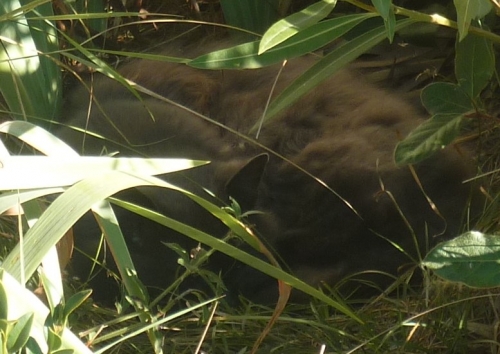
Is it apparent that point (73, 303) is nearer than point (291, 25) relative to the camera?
Yes

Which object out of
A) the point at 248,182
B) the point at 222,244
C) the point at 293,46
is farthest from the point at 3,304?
the point at 248,182

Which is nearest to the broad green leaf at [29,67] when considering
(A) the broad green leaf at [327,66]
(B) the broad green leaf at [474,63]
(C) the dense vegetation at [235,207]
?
(C) the dense vegetation at [235,207]

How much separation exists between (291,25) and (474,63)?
0.47 metres

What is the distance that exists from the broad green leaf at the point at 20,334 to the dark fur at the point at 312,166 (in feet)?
3.32

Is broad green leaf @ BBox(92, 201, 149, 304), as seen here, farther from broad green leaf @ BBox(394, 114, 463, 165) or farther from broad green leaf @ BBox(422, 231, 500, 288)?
broad green leaf @ BBox(394, 114, 463, 165)

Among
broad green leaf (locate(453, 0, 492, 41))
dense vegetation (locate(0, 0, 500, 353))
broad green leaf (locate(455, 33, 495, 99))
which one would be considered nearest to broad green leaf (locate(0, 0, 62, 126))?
dense vegetation (locate(0, 0, 500, 353))

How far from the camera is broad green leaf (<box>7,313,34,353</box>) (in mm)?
821

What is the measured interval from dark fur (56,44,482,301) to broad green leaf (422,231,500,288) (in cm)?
64

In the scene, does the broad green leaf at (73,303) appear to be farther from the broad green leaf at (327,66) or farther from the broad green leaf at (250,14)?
the broad green leaf at (250,14)

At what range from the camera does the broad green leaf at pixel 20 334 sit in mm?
821

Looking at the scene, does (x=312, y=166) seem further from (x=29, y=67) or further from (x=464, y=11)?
(x=464, y=11)

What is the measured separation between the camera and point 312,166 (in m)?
2.07

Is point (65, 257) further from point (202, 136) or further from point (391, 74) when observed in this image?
point (391, 74)

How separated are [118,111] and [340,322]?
97 centimetres
